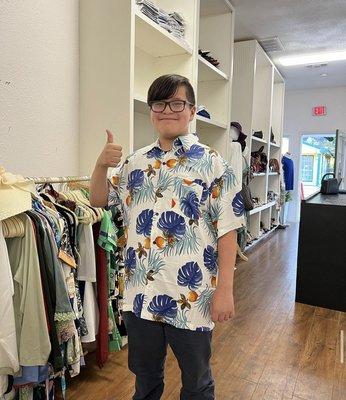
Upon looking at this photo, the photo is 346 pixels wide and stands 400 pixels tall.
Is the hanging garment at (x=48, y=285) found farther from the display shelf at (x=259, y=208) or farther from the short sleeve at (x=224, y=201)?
the display shelf at (x=259, y=208)

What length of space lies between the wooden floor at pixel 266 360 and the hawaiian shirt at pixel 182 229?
0.85m

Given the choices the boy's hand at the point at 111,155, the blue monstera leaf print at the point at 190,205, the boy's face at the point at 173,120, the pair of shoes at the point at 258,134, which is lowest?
the blue monstera leaf print at the point at 190,205

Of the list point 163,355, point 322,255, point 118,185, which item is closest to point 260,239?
point 322,255

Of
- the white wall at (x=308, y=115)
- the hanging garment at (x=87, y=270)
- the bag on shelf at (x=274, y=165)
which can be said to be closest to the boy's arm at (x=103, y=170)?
the hanging garment at (x=87, y=270)

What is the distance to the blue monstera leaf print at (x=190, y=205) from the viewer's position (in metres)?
1.11

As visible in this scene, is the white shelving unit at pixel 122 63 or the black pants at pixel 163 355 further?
the white shelving unit at pixel 122 63

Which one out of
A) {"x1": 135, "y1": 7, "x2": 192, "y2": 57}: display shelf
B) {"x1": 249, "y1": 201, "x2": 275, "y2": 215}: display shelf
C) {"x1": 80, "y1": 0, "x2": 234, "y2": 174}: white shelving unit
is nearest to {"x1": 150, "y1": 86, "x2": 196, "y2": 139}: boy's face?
{"x1": 80, "y1": 0, "x2": 234, "y2": 174}: white shelving unit

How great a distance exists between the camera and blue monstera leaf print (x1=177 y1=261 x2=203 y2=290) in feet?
3.64

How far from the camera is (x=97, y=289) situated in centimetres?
181

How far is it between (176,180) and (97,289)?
3.17 feet

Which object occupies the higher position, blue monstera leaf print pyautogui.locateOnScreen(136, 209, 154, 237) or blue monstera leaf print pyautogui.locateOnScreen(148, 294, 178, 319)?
blue monstera leaf print pyautogui.locateOnScreen(136, 209, 154, 237)

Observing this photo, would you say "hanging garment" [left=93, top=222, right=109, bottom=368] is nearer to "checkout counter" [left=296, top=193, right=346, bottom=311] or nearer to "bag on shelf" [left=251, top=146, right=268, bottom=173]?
"checkout counter" [left=296, top=193, right=346, bottom=311]

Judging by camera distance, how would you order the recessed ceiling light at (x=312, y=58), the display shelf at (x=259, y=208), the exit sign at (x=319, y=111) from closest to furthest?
1. the display shelf at (x=259, y=208)
2. the recessed ceiling light at (x=312, y=58)
3. the exit sign at (x=319, y=111)

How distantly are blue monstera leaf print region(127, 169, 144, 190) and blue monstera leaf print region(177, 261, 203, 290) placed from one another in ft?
1.05
